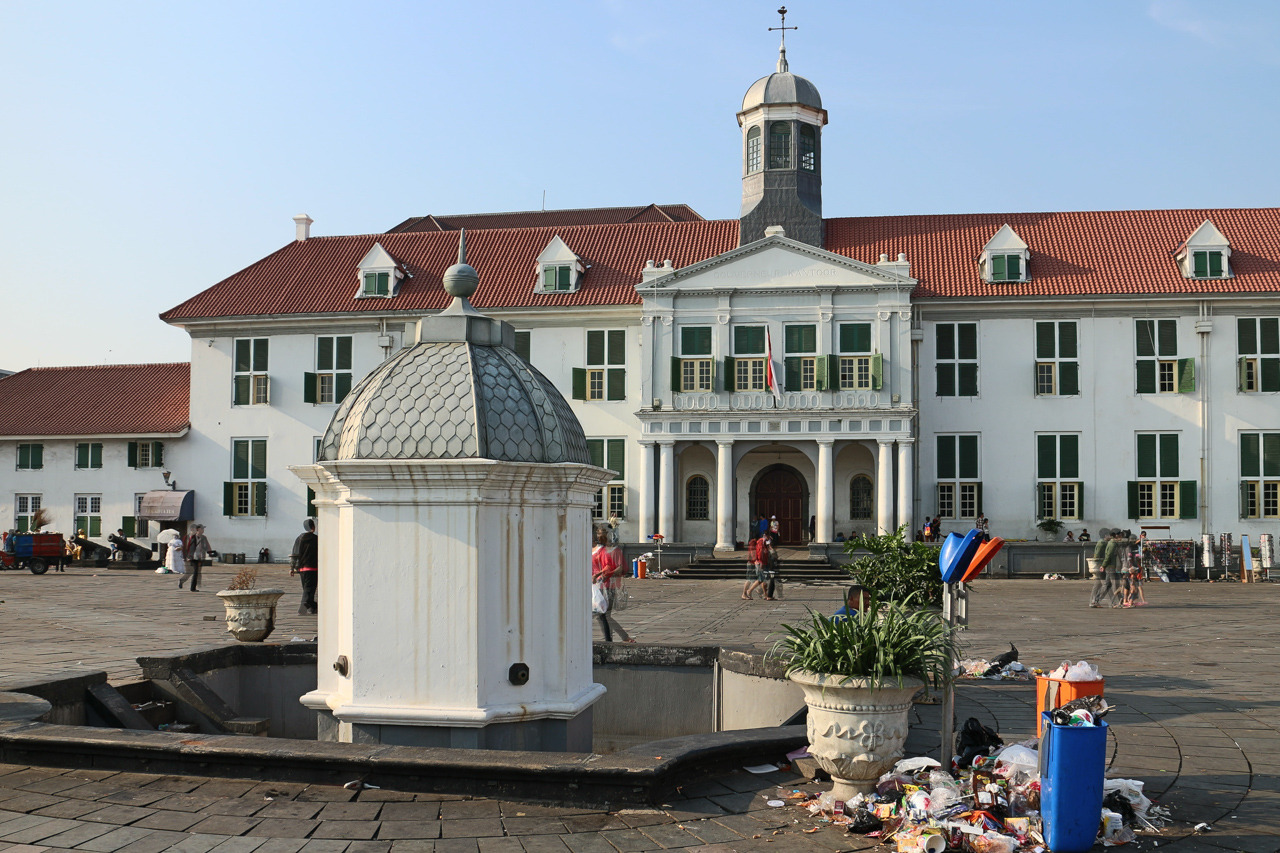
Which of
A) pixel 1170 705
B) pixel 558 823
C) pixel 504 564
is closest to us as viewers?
pixel 558 823

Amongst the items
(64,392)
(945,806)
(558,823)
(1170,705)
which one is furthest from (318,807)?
(64,392)

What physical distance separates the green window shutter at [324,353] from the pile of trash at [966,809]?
3448 centimetres

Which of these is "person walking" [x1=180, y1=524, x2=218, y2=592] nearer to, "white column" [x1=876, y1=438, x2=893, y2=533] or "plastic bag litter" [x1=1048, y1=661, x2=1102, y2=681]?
"white column" [x1=876, y1=438, x2=893, y2=533]

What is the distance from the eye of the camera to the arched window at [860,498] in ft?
120

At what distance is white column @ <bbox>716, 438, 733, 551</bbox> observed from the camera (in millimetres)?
35062

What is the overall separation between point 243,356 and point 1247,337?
31.8m

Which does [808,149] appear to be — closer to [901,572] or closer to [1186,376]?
[1186,376]

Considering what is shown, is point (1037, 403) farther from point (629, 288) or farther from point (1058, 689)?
point (1058, 689)

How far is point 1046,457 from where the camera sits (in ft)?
116

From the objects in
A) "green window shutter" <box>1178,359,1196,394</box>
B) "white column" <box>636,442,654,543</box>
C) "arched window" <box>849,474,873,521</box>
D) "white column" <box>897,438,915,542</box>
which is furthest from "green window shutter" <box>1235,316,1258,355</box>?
"white column" <box>636,442,654,543</box>

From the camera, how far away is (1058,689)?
293 inches

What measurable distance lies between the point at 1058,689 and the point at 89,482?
40.1 meters

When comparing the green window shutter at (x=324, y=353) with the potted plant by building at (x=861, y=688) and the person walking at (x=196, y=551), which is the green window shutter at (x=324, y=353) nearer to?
the person walking at (x=196, y=551)

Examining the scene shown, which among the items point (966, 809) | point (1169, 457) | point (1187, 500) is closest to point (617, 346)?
point (1169, 457)
